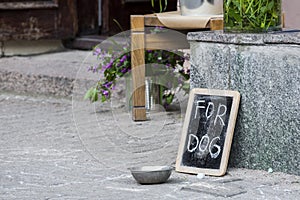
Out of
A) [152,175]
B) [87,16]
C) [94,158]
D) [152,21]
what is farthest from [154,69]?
[87,16]

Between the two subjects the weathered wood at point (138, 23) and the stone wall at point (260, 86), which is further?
the weathered wood at point (138, 23)

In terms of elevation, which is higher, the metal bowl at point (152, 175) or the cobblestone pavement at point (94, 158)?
the metal bowl at point (152, 175)

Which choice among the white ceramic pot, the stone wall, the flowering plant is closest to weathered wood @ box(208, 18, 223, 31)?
the white ceramic pot

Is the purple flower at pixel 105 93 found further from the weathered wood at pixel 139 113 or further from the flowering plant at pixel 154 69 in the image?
the weathered wood at pixel 139 113

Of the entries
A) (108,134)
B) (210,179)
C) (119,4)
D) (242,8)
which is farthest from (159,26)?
(119,4)

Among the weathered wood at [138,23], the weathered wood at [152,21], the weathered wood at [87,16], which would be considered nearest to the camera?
the weathered wood at [152,21]

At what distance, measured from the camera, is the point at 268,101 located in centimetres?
374

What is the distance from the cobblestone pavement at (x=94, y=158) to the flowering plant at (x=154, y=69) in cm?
14

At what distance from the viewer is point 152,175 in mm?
3633

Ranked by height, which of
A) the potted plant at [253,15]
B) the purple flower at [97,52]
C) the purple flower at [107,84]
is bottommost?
the purple flower at [107,84]

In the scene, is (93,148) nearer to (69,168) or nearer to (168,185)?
(69,168)

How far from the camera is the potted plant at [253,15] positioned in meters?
3.88

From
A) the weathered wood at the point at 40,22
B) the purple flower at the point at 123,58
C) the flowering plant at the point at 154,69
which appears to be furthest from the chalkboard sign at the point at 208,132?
the weathered wood at the point at 40,22

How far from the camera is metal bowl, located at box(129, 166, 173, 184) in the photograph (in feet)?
11.9
